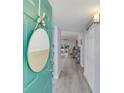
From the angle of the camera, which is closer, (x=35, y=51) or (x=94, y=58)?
(x=35, y=51)

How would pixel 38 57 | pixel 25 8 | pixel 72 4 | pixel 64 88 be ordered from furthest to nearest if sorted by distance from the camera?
1. pixel 64 88
2. pixel 72 4
3. pixel 38 57
4. pixel 25 8

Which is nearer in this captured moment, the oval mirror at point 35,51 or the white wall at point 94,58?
the oval mirror at point 35,51

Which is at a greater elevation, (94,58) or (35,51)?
(35,51)

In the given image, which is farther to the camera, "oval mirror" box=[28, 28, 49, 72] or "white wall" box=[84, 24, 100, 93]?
"white wall" box=[84, 24, 100, 93]
